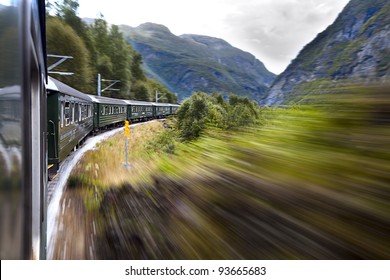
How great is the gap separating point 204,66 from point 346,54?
9.90 m

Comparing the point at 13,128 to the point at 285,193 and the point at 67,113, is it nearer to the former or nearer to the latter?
the point at 285,193

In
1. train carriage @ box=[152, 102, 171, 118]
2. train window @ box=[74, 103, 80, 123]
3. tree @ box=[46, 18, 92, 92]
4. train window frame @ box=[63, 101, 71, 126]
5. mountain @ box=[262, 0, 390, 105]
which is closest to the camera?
mountain @ box=[262, 0, 390, 105]

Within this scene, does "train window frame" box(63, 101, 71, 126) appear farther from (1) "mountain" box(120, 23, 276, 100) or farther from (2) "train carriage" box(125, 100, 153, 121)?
(2) "train carriage" box(125, 100, 153, 121)

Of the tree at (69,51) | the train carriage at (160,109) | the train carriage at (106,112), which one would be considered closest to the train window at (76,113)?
the train carriage at (106,112)

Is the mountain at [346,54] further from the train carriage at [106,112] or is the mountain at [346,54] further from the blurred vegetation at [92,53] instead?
the blurred vegetation at [92,53]

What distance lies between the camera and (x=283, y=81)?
3.38 metres

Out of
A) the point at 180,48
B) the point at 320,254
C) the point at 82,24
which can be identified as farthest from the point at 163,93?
the point at 320,254

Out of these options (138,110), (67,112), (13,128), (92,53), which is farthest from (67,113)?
(92,53)

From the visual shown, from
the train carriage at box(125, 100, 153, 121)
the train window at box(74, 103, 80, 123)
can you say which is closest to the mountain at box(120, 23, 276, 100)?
the train window at box(74, 103, 80, 123)

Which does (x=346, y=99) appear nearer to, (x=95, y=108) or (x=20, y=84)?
(x=20, y=84)

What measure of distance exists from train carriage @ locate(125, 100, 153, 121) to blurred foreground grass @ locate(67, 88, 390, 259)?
91.4 ft

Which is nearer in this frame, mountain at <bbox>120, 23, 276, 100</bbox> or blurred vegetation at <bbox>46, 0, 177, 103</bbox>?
mountain at <bbox>120, 23, 276, 100</bbox>

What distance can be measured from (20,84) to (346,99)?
201cm

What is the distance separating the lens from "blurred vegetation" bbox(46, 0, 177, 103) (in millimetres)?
38094
